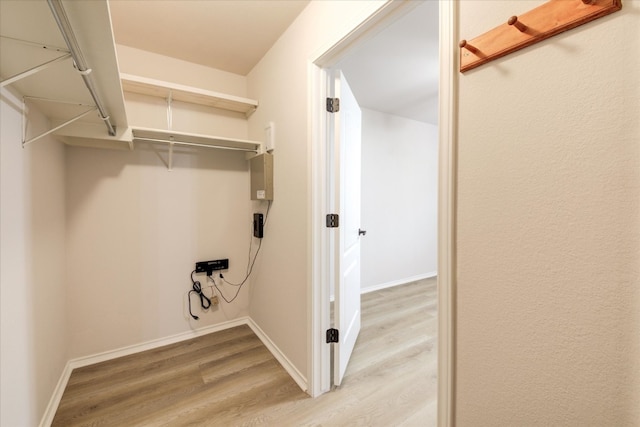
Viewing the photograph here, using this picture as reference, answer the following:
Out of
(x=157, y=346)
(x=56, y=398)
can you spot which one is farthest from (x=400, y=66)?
(x=56, y=398)

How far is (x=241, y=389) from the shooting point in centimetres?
179

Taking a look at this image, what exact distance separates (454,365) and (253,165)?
6.64 ft

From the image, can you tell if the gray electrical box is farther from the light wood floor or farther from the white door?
the light wood floor

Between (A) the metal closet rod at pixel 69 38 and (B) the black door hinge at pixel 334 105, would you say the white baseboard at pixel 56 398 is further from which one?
(B) the black door hinge at pixel 334 105

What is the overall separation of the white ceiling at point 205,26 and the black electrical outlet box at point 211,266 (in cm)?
183

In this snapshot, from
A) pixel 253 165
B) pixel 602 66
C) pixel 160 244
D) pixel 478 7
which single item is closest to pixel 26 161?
pixel 160 244

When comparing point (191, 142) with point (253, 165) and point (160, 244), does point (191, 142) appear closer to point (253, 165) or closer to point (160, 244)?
point (253, 165)

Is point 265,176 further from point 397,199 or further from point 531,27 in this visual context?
point 397,199

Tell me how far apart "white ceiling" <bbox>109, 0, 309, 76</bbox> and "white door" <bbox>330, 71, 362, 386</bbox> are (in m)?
0.64

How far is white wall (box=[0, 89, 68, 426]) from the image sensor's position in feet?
3.59

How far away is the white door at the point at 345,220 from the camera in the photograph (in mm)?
1753

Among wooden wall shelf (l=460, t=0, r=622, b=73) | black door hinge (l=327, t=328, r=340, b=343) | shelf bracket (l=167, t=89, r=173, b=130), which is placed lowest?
black door hinge (l=327, t=328, r=340, b=343)

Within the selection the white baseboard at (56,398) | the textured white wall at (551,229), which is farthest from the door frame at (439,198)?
the white baseboard at (56,398)

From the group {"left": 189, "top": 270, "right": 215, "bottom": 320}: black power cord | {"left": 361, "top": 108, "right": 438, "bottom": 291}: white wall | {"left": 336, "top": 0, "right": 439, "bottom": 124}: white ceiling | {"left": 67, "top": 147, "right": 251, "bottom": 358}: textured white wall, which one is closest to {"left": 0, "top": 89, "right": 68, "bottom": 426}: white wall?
{"left": 67, "top": 147, "right": 251, "bottom": 358}: textured white wall
